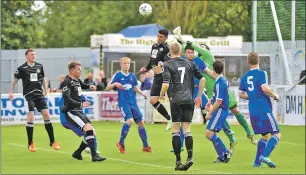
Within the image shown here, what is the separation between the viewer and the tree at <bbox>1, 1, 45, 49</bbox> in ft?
147

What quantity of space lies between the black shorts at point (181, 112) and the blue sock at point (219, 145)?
1.36m

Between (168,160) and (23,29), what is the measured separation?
102 ft

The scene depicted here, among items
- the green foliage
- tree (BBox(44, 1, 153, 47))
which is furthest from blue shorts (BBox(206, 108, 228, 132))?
tree (BBox(44, 1, 153, 47))

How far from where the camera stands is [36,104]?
19.4 metres

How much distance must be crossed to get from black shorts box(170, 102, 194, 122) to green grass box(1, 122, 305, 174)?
0.89m

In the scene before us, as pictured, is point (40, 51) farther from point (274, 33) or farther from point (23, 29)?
→ point (274, 33)

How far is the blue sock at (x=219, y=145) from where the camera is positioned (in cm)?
1580

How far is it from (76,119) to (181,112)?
107 inches

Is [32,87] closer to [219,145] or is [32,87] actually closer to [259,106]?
[219,145]

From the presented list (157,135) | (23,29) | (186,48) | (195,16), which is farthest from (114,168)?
(195,16)

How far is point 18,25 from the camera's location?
46406 millimetres

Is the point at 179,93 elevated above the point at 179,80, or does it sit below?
below

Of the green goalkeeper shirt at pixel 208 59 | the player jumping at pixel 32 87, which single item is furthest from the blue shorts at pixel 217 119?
the player jumping at pixel 32 87

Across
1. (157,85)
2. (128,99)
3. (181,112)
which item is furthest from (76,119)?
(181,112)
